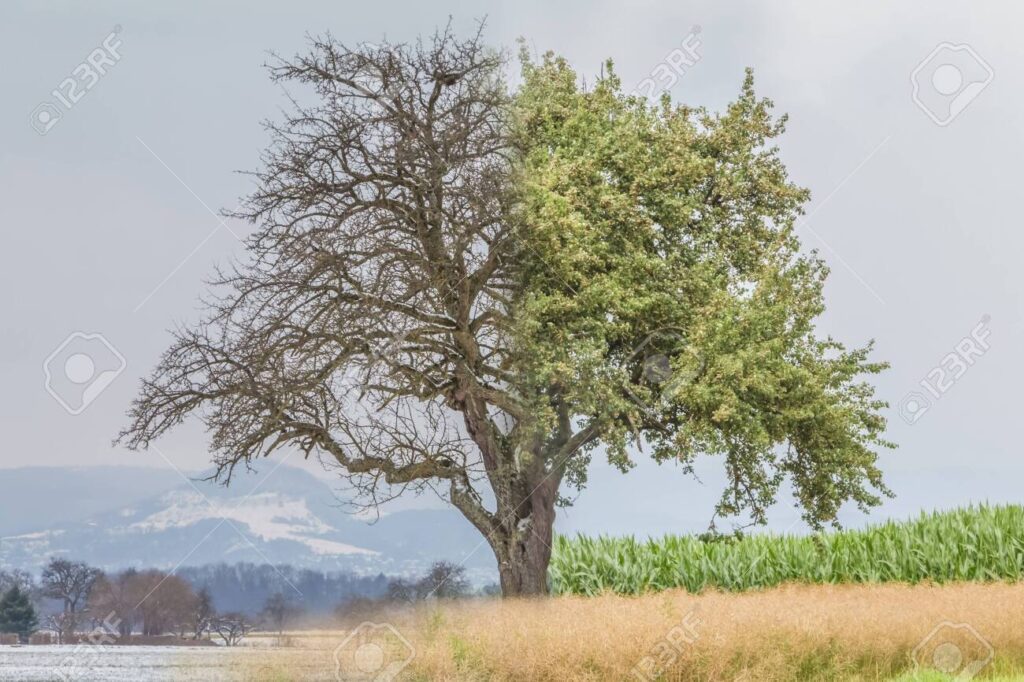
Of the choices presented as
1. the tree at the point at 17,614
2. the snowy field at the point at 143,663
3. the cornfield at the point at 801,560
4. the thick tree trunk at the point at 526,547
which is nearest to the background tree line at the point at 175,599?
the tree at the point at 17,614

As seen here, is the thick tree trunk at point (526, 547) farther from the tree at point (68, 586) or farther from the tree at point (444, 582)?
the tree at point (68, 586)

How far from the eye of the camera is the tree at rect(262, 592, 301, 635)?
36.8 feet

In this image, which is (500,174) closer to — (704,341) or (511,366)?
(511,366)

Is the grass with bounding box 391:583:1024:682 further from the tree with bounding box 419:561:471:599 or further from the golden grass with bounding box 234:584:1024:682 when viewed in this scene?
the tree with bounding box 419:561:471:599

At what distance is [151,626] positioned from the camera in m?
10.9

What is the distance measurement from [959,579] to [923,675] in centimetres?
967

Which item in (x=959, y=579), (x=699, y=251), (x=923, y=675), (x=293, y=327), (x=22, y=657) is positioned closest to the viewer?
(x=923, y=675)

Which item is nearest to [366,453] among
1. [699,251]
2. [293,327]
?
[293,327]

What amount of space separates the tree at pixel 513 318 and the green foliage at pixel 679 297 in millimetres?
38

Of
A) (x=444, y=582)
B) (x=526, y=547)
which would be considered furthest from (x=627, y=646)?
(x=526, y=547)

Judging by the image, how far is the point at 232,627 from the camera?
11.1m

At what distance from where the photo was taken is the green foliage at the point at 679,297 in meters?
12.5

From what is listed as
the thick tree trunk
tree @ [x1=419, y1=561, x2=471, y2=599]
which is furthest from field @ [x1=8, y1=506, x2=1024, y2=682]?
the thick tree trunk

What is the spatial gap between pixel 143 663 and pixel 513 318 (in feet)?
18.6
